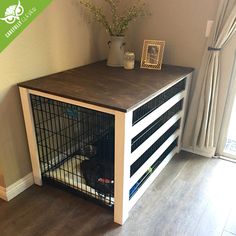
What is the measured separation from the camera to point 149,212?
184cm

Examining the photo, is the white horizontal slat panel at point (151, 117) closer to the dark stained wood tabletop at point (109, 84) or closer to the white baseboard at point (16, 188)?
the dark stained wood tabletop at point (109, 84)

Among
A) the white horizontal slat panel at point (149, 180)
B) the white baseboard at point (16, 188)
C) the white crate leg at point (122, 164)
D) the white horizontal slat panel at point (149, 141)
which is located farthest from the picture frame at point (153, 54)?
the white baseboard at point (16, 188)

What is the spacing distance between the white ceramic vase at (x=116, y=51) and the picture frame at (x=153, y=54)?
197 mm

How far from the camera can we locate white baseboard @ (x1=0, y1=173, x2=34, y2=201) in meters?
1.91

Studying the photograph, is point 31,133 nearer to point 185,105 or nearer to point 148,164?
point 148,164

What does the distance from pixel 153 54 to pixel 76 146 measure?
1.06 metres

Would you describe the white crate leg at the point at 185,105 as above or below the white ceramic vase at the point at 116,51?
below

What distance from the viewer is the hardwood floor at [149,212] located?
169 centimetres

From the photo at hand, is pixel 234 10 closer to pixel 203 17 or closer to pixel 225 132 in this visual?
pixel 203 17

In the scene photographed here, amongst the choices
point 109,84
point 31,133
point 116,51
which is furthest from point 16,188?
point 116,51

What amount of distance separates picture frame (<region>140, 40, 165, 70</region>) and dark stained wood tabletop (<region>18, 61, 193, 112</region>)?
74mm

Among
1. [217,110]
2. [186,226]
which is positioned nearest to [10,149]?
[186,226]

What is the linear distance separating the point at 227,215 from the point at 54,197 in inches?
50.2

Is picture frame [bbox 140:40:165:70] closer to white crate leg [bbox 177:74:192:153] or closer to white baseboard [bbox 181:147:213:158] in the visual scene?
white crate leg [bbox 177:74:192:153]
